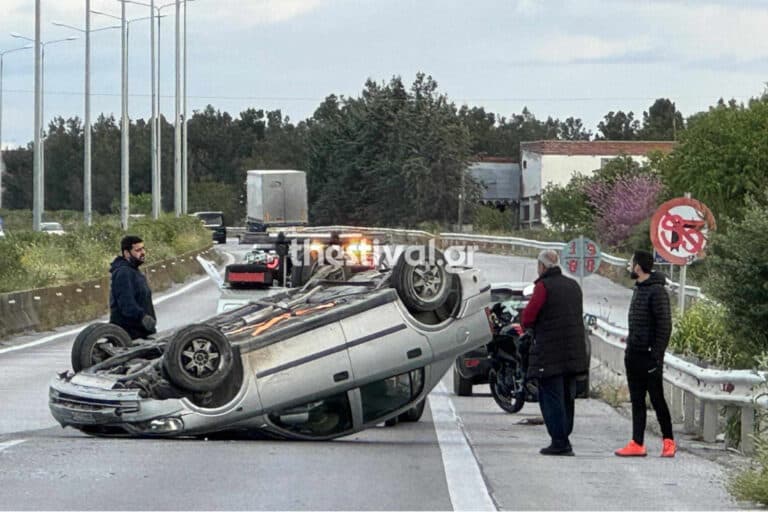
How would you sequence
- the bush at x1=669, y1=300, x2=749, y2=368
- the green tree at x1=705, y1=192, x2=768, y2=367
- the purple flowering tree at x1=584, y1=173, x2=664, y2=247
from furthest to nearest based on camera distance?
1. the purple flowering tree at x1=584, y1=173, x2=664, y2=247
2. the bush at x1=669, y1=300, x2=749, y2=368
3. the green tree at x1=705, y1=192, x2=768, y2=367

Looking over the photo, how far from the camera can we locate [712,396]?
14930 mm

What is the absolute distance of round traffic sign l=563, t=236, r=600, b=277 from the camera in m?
29.1

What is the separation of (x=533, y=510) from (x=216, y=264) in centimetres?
5149

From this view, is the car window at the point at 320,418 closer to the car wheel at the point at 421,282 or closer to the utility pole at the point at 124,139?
the car wheel at the point at 421,282

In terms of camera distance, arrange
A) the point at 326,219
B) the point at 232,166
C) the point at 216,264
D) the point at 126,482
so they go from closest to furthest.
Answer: the point at 126,482
the point at 216,264
the point at 326,219
the point at 232,166

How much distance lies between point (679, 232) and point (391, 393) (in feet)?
24.9

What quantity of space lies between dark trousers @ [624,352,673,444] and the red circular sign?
24.0 feet

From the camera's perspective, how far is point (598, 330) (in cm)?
2383

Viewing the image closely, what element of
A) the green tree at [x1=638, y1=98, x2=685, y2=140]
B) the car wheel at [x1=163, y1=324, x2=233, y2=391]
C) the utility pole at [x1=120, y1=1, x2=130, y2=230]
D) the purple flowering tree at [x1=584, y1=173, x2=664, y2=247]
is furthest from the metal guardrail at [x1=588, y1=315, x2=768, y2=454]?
the green tree at [x1=638, y1=98, x2=685, y2=140]

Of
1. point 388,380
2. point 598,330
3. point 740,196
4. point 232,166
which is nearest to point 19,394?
point 388,380

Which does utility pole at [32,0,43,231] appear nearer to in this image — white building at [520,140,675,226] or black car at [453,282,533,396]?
black car at [453,282,533,396]

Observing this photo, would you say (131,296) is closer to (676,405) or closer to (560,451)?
(560,451)

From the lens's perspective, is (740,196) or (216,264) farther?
(216,264)

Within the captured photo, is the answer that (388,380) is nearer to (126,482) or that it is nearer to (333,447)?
(333,447)
